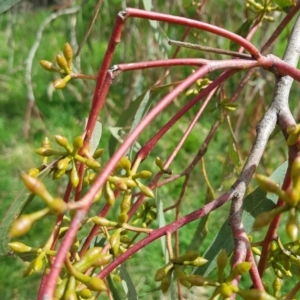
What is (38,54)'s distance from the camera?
9.60 ft

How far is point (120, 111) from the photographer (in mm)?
2180

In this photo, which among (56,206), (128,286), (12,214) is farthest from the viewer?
(128,286)

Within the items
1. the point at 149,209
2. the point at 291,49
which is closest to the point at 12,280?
the point at 149,209

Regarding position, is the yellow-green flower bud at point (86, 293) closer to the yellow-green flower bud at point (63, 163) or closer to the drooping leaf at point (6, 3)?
the yellow-green flower bud at point (63, 163)

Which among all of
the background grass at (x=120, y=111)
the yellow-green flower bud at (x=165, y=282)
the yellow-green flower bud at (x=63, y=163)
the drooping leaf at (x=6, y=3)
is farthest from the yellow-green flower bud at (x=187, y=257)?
the background grass at (x=120, y=111)

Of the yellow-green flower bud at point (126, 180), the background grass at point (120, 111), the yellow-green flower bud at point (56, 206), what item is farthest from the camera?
the background grass at point (120, 111)

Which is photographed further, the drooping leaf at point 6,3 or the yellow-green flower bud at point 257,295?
the drooping leaf at point 6,3

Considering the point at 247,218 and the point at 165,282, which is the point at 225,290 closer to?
the point at 165,282

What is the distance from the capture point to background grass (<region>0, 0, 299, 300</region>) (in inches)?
67.2

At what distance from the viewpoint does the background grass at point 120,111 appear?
1707 mm

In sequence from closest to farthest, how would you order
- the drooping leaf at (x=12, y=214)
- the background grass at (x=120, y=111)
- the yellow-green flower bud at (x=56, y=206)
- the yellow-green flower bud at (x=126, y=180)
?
the yellow-green flower bud at (x=56, y=206), the yellow-green flower bud at (x=126, y=180), the drooping leaf at (x=12, y=214), the background grass at (x=120, y=111)

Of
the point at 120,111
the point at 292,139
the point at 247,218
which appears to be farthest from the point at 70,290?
the point at 120,111

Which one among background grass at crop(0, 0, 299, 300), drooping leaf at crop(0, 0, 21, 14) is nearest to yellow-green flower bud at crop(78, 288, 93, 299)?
drooping leaf at crop(0, 0, 21, 14)

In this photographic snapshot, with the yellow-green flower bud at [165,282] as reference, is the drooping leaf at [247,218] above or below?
below
